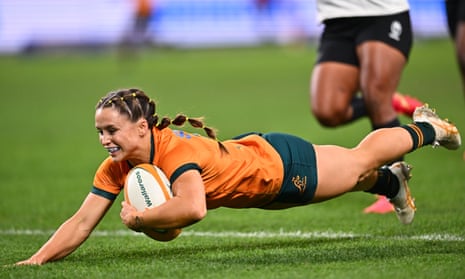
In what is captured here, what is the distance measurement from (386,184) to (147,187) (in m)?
1.86

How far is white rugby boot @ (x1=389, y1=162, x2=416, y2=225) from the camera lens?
21.7ft

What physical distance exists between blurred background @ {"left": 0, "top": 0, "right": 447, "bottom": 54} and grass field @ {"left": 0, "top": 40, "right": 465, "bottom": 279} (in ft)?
21.7

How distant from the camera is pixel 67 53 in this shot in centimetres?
3047

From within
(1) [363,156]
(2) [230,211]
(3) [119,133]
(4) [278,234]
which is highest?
(3) [119,133]

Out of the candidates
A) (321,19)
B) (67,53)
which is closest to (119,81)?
(67,53)

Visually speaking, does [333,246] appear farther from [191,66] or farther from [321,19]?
[191,66]

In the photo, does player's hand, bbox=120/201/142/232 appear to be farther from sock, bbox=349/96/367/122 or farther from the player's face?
sock, bbox=349/96/367/122

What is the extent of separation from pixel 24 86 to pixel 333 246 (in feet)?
54.5

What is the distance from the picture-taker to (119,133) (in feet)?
18.1

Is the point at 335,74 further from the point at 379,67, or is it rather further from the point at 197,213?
the point at 197,213

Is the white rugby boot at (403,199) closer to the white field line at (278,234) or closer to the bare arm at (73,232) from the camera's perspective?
the white field line at (278,234)

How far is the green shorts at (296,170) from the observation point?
5824 mm

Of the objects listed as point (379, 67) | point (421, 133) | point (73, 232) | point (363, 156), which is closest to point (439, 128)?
point (421, 133)

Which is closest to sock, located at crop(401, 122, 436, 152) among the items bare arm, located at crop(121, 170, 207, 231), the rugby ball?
bare arm, located at crop(121, 170, 207, 231)
